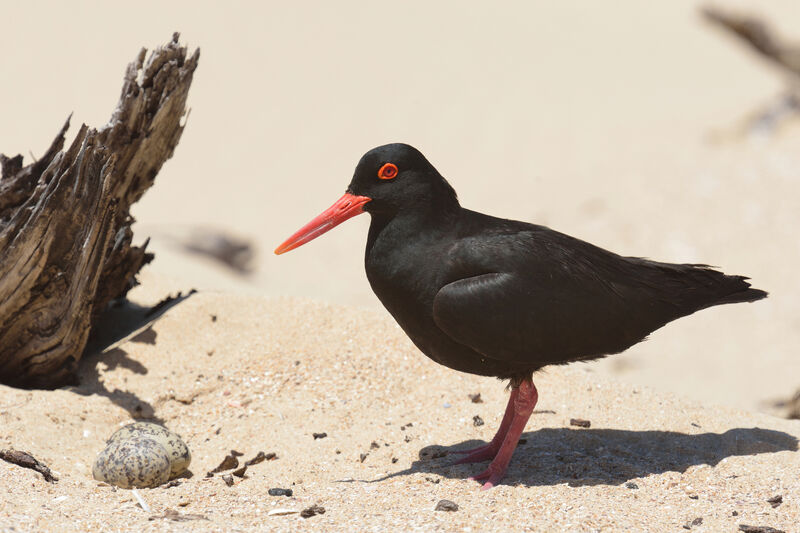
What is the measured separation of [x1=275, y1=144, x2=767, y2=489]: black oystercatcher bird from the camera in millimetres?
4969

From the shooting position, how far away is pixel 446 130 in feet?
69.9

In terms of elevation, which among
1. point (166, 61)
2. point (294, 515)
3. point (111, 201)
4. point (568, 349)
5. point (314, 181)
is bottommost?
point (294, 515)

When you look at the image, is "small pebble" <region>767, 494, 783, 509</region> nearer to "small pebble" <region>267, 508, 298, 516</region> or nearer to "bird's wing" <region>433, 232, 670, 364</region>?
"bird's wing" <region>433, 232, 670, 364</region>

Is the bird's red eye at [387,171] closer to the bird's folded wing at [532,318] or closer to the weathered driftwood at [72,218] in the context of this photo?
the bird's folded wing at [532,318]

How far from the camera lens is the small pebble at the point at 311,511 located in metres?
4.46

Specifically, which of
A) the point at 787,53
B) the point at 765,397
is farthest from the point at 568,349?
the point at 787,53

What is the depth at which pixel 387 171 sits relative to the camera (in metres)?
5.21

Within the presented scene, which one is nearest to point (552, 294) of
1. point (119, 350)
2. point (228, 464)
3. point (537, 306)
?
point (537, 306)

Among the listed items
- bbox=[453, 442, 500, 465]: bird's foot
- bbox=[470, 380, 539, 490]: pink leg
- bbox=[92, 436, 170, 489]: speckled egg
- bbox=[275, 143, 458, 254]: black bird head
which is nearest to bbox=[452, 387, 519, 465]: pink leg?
bbox=[453, 442, 500, 465]: bird's foot

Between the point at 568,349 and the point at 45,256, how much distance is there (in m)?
3.53

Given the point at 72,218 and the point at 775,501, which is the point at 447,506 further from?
the point at 72,218

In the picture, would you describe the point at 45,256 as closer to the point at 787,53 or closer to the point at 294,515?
the point at 294,515

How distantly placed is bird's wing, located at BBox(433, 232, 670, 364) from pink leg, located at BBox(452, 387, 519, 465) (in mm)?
587

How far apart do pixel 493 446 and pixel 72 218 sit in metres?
3.24
